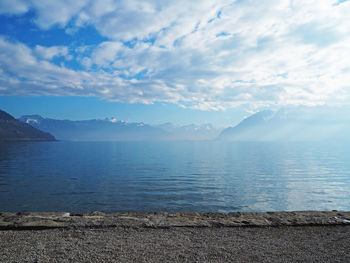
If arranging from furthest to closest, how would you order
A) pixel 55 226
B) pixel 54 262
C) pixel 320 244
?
pixel 55 226 < pixel 320 244 < pixel 54 262

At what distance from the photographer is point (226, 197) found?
26.2 meters

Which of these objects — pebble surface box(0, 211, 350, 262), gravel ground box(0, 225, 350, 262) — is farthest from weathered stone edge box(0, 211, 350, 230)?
gravel ground box(0, 225, 350, 262)

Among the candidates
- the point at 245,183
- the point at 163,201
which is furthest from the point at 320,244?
the point at 245,183

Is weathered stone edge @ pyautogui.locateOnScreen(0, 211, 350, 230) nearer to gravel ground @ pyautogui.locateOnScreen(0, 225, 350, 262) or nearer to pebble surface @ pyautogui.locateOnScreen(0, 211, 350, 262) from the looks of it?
pebble surface @ pyautogui.locateOnScreen(0, 211, 350, 262)

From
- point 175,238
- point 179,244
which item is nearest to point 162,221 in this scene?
point 175,238

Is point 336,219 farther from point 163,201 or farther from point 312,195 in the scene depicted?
point 312,195

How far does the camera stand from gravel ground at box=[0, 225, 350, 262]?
6910mm

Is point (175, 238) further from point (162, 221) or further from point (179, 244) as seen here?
point (162, 221)

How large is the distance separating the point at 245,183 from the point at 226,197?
10044mm

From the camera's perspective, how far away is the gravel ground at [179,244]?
22.7 ft

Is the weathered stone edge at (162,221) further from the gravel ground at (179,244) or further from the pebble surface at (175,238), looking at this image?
the gravel ground at (179,244)

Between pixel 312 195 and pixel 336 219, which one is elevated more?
pixel 336 219

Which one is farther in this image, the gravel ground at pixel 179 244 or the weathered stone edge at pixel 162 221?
the weathered stone edge at pixel 162 221

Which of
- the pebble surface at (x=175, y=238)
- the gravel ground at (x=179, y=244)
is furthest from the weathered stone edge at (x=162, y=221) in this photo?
the gravel ground at (x=179, y=244)
